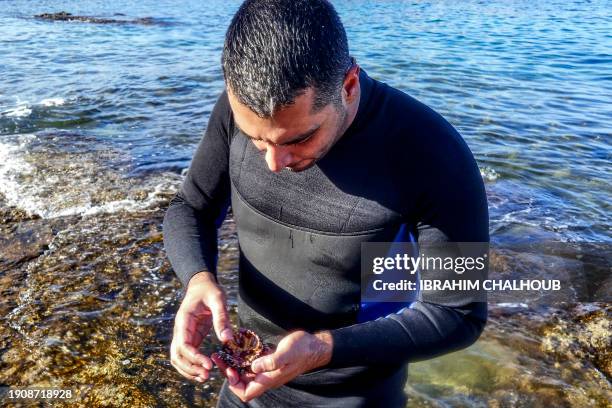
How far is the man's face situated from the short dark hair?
0.11 feet

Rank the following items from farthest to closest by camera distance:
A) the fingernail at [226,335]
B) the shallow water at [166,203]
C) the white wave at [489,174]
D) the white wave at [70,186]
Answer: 1. the white wave at [489,174]
2. the white wave at [70,186]
3. the shallow water at [166,203]
4. the fingernail at [226,335]

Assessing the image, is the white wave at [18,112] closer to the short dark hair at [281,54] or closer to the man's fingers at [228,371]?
the man's fingers at [228,371]

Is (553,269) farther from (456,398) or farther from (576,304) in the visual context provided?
(456,398)

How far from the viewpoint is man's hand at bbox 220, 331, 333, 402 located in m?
2.04

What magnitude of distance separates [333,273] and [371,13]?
28102 mm

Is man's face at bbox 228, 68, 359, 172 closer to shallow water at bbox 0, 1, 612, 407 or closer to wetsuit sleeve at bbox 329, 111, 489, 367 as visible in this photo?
wetsuit sleeve at bbox 329, 111, 489, 367

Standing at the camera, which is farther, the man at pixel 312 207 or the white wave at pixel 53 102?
the white wave at pixel 53 102

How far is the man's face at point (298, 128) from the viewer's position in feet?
6.63

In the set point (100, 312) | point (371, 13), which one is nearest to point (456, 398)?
point (100, 312)

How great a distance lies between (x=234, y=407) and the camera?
2.89 metres

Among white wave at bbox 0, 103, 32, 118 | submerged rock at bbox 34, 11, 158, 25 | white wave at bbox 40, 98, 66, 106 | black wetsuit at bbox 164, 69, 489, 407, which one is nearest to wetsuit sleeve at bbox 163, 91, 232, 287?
black wetsuit at bbox 164, 69, 489, 407

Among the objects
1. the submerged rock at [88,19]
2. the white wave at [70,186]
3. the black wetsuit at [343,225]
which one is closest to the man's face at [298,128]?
the black wetsuit at [343,225]

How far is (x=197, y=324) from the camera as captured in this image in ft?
7.98

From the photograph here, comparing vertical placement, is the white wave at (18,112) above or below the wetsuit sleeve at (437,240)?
below
